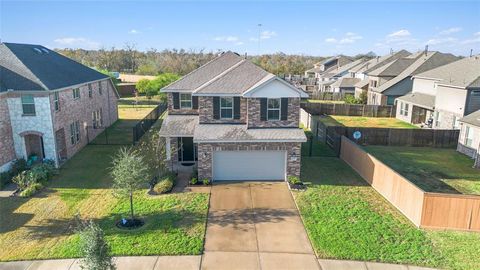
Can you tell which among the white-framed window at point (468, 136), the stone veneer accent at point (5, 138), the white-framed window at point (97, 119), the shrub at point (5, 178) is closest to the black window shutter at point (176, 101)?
the stone veneer accent at point (5, 138)

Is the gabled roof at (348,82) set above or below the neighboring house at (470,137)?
above

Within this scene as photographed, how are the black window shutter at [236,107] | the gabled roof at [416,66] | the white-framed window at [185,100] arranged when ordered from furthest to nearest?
the gabled roof at [416,66], the white-framed window at [185,100], the black window shutter at [236,107]

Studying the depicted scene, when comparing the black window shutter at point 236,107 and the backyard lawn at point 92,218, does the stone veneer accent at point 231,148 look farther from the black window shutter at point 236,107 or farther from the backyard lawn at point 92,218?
the black window shutter at point 236,107

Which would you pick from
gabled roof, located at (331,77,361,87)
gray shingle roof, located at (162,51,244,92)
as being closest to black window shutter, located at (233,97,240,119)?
gray shingle roof, located at (162,51,244,92)

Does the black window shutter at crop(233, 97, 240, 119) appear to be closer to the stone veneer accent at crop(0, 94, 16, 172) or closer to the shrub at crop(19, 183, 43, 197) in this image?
the shrub at crop(19, 183, 43, 197)

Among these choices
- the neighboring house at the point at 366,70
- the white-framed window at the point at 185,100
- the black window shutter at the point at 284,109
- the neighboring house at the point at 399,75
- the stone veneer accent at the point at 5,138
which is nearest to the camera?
the stone veneer accent at the point at 5,138

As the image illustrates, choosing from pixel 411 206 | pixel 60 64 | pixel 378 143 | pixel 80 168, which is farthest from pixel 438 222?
pixel 60 64

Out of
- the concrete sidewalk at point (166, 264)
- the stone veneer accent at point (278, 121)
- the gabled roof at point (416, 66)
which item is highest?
the gabled roof at point (416, 66)

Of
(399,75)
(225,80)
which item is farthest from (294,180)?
(399,75)
